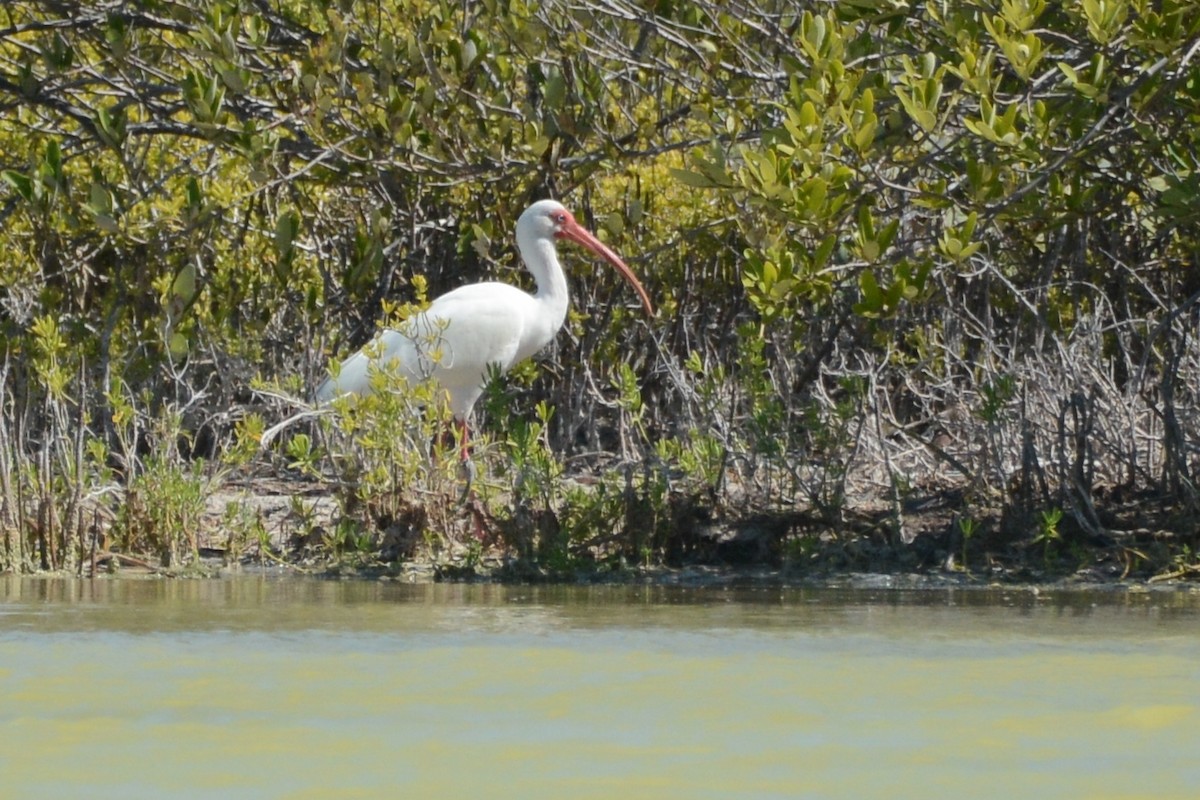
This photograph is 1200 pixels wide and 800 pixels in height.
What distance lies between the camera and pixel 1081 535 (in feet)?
23.4

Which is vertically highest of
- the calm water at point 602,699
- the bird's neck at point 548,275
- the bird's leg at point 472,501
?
the bird's neck at point 548,275

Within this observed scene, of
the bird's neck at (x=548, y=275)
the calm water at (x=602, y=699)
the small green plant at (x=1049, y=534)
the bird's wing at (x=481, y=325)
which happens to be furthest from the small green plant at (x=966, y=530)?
the bird's neck at (x=548, y=275)

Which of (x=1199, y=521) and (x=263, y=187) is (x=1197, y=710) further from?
(x=263, y=187)

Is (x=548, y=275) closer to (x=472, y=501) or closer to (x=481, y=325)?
(x=481, y=325)

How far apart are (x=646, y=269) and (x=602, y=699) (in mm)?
6001

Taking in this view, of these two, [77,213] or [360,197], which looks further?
[360,197]

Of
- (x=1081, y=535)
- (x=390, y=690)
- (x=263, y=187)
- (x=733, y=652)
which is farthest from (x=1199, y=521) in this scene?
(x=263, y=187)

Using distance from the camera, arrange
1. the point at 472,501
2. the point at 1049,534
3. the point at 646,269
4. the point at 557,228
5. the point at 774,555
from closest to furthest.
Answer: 1. the point at 1049,534
2. the point at 774,555
3. the point at 472,501
4. the point at 557,228
5. the point at 646,269

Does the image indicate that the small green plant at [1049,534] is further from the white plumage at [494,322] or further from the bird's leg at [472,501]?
the white plumage at [494,322]

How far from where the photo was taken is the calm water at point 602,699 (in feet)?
11.1

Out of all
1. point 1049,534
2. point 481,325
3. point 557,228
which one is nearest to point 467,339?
point 481,325

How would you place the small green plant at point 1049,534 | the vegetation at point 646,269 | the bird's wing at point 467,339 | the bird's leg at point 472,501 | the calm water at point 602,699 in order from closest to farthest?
1. the calm water at point 602,699
2. the vegetation at point 646,269
3. the small green plant at point 1049,534
4. the bird's leg at point 472,501
5. the bird's wing at point 467,339

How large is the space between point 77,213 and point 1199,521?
17.1ft

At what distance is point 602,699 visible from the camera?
414 centimetres
